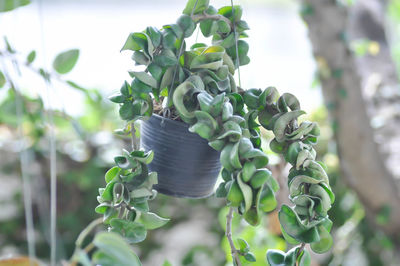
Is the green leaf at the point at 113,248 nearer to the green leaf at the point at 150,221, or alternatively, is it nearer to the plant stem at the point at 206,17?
the green leaf at the point at 150,221

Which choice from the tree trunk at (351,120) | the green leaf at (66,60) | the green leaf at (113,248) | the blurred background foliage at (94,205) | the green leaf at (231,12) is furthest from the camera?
the blurred background foliage at (94,205)

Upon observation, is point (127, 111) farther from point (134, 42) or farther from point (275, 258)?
point (275, 258)

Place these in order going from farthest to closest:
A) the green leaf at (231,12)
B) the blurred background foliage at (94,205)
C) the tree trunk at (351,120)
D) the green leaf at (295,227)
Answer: the blurred background foliage at (94,205)
the tree trunk at (351,120)
the green leaf at (231,12)
the green leaf at (295,227)

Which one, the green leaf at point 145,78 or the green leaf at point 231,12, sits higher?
the green leaf at point 231,12

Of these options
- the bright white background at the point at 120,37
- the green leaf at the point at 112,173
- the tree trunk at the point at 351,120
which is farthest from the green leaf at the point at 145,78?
the tree trunk at the point at 351,120

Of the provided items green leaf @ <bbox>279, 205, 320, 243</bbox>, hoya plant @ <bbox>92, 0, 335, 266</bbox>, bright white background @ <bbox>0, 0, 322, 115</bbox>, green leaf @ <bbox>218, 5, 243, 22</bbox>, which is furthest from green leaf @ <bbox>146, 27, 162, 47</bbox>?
bright white background @ <bbox>0, 0, 322, 115</bbox>

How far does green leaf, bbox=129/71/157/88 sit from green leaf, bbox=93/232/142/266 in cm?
20

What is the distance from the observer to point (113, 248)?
295 millimetres

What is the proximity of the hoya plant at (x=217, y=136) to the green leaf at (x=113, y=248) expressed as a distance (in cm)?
12

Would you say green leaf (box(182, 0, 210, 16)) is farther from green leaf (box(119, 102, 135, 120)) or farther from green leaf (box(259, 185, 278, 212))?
green leaf (box(259, 185, 278, 212))

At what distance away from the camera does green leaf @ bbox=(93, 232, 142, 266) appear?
29cm

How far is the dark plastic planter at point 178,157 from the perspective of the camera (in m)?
0.49

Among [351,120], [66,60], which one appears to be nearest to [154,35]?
[66,60]

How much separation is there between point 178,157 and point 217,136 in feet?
0.37
